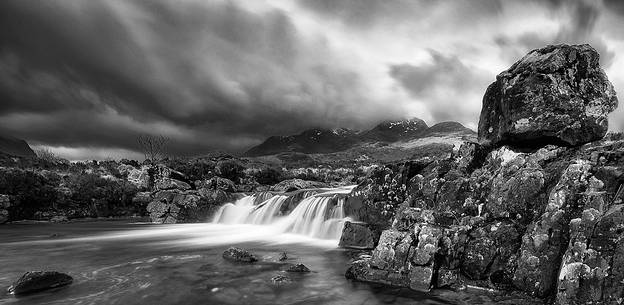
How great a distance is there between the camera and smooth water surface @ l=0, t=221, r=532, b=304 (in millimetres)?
12188

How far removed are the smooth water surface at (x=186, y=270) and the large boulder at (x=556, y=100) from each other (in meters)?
8.54

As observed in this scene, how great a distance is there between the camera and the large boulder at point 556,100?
48.2ft

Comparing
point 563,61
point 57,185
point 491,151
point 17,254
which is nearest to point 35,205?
point 57,185

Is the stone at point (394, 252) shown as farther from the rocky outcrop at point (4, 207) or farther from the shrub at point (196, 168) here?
the shrub at point (196, 168)

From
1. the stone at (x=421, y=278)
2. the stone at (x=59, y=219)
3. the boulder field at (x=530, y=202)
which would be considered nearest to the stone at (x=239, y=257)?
the boulder field at (x=530, y=202)

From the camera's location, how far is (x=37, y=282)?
1320 cm

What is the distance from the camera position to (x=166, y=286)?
46.1ft

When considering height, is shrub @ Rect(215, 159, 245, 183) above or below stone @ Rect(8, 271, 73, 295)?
above

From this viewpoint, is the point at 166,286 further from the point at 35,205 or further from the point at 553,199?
the point at 35,205

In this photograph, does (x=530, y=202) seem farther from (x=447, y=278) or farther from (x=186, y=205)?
(x=186, y=205)

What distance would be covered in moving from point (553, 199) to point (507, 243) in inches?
81.0

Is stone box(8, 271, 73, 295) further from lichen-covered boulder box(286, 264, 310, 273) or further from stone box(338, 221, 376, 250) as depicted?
stone box(338, 221, 376, 250)

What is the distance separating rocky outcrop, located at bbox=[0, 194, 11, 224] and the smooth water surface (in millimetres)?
13202

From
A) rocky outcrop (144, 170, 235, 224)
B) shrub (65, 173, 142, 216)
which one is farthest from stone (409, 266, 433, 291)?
shrub (65, 173, 142, 216)
